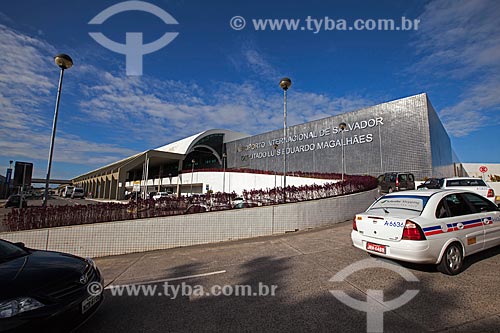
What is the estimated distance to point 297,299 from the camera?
3.53 meters

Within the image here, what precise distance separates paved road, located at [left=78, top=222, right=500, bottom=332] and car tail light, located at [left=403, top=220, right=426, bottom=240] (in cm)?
73

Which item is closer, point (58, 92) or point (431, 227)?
point (431, 227)

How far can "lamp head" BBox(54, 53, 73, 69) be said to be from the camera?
22.8 feet

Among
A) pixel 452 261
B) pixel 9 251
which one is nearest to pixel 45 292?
pixel 9 251

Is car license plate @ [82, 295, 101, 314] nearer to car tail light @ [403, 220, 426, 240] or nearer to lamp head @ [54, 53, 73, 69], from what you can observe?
car tail light @ [403, 220, 426, 240]

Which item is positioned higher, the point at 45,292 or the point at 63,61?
the point at 63,61

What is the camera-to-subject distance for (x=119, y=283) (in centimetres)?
466

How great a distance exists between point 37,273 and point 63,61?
671cm

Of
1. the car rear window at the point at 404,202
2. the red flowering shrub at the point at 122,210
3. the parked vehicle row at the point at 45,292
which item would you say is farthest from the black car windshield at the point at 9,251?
the car rear window at the point at 404,202

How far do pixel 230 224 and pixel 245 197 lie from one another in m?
1.37

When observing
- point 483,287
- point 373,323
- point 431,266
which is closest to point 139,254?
point 373,323

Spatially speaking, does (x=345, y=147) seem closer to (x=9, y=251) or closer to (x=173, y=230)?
(x=173, y=230)

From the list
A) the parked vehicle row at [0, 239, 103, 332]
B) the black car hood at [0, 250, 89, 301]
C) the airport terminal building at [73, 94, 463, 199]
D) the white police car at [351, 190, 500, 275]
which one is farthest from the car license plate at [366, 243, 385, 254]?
the airport terminal building at [73, 94, 463, 199]

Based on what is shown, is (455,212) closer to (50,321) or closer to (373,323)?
(373,323)
